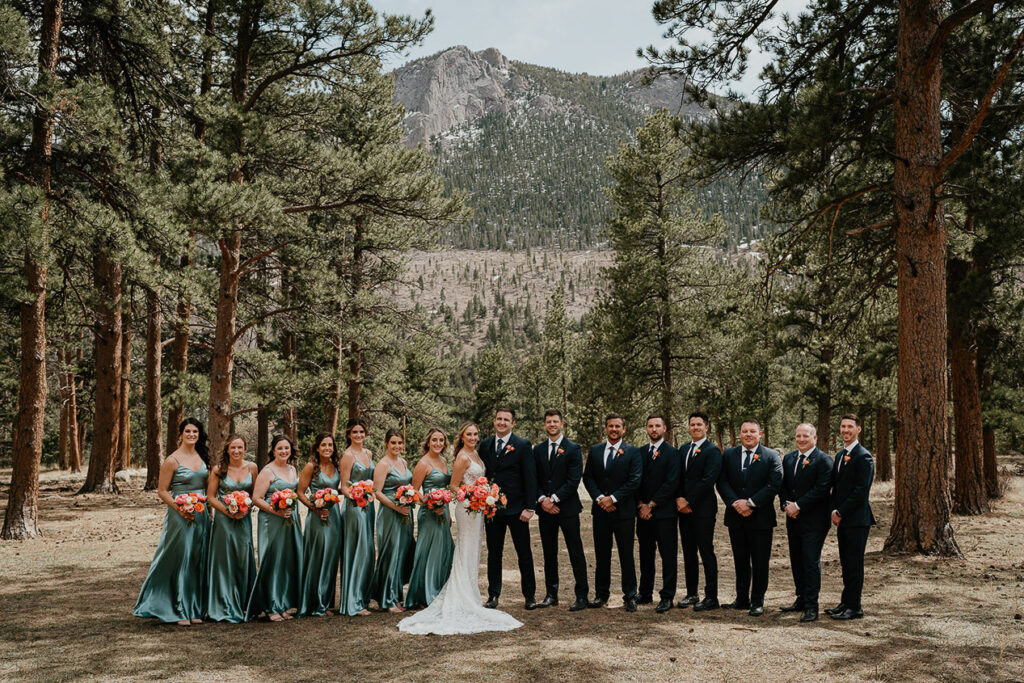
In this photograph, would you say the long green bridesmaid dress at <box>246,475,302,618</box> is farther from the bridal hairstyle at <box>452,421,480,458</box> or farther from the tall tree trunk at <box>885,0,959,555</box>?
the tall tree trunk at <box>885,0,959,555</box>

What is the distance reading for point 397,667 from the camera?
17.0 ft

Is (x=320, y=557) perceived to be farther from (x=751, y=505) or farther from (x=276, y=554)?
(x=751, y=505)

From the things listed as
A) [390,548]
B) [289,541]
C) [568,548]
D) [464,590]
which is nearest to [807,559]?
[568,548]

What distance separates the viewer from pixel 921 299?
9.13 m

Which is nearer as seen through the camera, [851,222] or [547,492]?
[547,492]

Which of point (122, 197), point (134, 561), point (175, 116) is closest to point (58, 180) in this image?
point (122, 197)

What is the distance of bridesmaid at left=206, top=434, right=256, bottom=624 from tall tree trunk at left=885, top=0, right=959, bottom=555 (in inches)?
322

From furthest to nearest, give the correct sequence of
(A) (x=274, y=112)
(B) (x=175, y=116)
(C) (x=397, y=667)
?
(A) (x=274, y=112), (B) (x=175, y=116), (C) (x=397, y=667)

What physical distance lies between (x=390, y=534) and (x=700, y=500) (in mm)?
3180

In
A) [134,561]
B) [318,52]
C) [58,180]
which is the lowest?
[134,561]

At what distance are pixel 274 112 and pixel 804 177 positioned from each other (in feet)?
36.0

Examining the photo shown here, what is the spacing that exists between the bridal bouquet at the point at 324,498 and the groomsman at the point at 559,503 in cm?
208

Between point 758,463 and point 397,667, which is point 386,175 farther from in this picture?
point 397,667

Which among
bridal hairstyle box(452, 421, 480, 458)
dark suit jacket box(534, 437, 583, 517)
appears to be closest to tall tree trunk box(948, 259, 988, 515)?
dark suit jacket box(534, 437, 583, 517)
